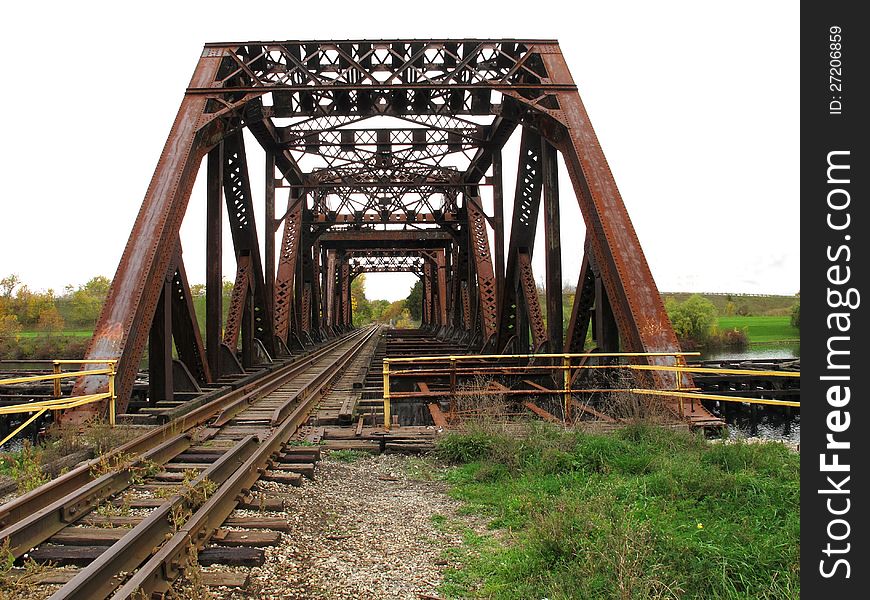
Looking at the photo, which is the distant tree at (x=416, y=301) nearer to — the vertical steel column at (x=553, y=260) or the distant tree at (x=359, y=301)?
the distant tree at (x=359, y=301)

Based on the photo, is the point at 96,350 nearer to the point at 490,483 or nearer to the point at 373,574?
the point at 490,483

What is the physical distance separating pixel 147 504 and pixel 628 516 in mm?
3824

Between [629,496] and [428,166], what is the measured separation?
19.2 meters

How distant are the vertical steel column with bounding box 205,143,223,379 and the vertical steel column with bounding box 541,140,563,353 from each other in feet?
22.7

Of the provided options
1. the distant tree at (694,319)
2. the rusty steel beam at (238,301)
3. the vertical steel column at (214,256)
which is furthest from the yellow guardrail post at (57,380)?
the distant tree at (694,319)

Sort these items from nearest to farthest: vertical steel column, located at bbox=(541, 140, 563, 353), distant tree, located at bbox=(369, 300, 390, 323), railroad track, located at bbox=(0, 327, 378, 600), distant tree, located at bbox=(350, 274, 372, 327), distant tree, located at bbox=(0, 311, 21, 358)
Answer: railroad track, located at bbox=(0, 327, 378, 600) < vertical steel column, located at bbox=(541, 140, 563, 353) < distant tree, located at bbox=(0, 311, 21, 358) < distant tree, located at bbox=(350, 274, 372, 327) < distant tree, located at bbox=(369, 300, 390, 323)

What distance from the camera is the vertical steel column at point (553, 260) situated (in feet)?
40.4

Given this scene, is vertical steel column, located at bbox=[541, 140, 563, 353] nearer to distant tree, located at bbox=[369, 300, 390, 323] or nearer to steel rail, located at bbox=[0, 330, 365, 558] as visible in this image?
steel rail, located at bbox=[0, 330, 365, 558]

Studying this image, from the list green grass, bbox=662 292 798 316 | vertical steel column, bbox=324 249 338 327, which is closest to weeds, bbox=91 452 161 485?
vertical steel column, bbox=324 249 338 327

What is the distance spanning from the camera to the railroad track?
3592 millimetres

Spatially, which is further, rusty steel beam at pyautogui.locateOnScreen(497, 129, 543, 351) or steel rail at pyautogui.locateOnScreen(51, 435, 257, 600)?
rusty steel beam at pyautogui.locateOnScreen(497, 129, 543, 351)

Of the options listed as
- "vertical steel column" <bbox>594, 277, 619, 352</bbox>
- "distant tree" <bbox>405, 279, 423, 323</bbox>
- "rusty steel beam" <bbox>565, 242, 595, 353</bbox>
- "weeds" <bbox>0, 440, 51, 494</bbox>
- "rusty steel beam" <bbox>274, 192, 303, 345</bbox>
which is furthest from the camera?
"distant tree" <bbox>405, 279, 423, 323</bbox>

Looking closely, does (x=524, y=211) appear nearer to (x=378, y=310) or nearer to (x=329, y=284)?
(x=329, y=284)
